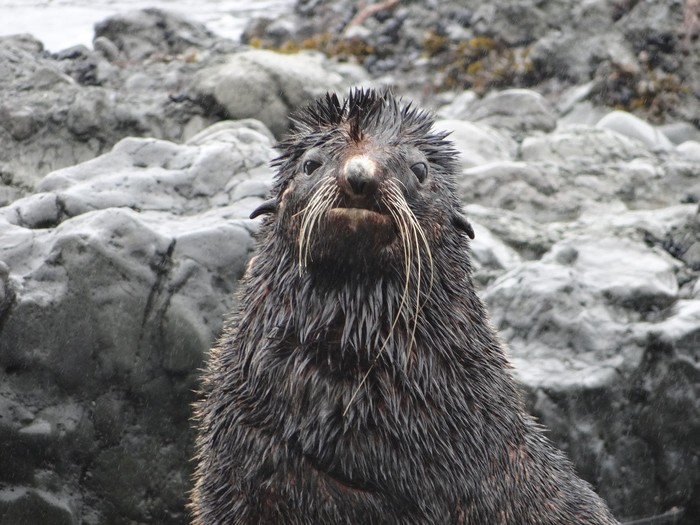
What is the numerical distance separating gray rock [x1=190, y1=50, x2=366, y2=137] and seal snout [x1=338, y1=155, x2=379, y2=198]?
640 centimetres

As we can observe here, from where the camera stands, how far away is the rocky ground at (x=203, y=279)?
6.09 m

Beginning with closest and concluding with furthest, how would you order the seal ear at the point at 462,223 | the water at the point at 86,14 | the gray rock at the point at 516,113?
the seal ear at the point at 462,223
the gray rock at the point at 516,113
the water at the point at 86,14

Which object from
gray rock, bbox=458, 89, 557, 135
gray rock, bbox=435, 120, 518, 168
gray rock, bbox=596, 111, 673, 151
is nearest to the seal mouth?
gray rock, bbox=435, 120, 518, 168

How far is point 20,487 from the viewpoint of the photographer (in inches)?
235

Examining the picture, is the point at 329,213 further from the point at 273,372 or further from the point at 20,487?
the point at 20,487

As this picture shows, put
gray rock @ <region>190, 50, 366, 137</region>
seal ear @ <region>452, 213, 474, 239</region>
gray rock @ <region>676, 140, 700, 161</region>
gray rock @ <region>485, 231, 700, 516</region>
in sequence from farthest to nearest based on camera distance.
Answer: gray rock @ <region>676, 140, 700, 161</region> < gray rock @ <region>190, 50, 366, 137</region> < gray rock @ <region>485, 231, 700, 516</region> < seal ear @ <region>452, 213, 474, 239</region>

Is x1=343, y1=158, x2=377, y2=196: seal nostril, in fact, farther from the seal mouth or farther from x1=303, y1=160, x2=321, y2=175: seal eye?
x1=303, y1=160, x2=321, y2=175: seal eye

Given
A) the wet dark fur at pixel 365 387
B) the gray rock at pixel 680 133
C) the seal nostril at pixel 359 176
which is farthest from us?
the gray rock at pixel 680 133

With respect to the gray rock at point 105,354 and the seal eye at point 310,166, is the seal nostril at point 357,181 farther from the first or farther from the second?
the gray rock at point 105,354

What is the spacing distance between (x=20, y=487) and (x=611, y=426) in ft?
12.7

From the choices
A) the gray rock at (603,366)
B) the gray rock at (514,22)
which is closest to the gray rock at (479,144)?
the gray rock at (603,366)

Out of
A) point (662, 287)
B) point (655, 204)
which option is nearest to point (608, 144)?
point (655, 204)

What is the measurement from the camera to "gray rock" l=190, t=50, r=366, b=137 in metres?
10.5

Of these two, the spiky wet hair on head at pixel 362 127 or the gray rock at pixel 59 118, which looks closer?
the spiky wet hair on head at pixel 362 127
